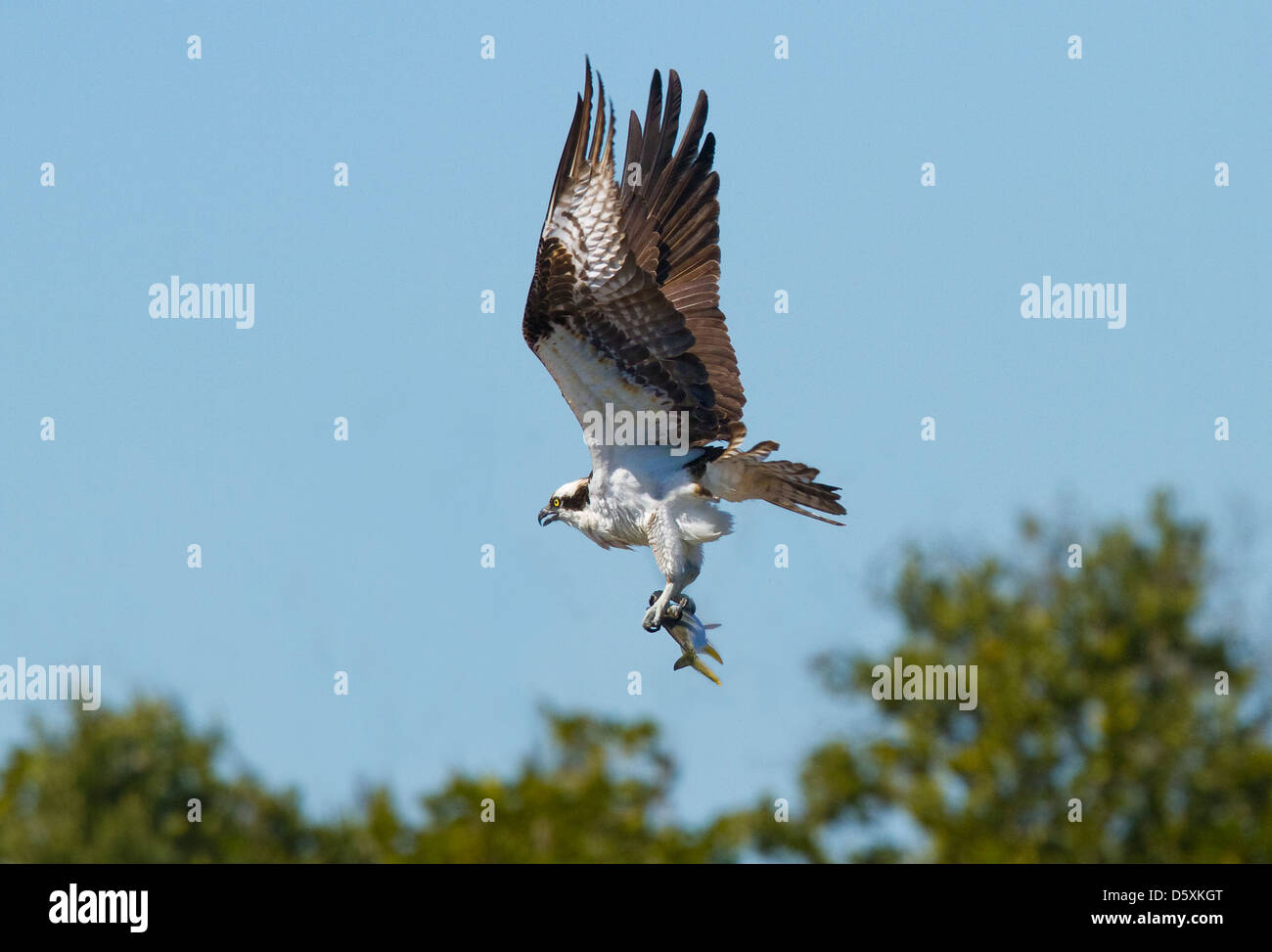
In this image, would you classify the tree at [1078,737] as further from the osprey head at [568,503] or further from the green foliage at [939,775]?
the osprey head at [568,503]

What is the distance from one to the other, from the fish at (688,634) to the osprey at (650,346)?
5 centimetres

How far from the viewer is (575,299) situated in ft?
38.4

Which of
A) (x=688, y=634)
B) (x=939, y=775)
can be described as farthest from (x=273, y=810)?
(x=688, y=634)

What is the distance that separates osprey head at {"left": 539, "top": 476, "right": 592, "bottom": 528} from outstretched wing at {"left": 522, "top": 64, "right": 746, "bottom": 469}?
30 centimetres

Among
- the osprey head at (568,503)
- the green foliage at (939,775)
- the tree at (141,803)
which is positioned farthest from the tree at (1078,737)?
the osprey head at (568,503)

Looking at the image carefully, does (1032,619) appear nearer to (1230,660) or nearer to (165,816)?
(1230,660)

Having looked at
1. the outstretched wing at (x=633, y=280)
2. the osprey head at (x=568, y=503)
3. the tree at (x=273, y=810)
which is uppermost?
the outstretched wing at (x=633, y=280)

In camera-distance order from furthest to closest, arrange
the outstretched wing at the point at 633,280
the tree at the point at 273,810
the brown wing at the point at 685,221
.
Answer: the tree at the point at 273,810 → the brown wing at the point at 685,221 → the outstretched wing at the point at 633,280

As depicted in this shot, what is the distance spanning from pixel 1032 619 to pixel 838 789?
4772mm

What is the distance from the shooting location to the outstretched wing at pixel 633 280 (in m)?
11.7

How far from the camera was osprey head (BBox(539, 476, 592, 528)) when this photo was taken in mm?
12812

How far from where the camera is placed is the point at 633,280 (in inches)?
458

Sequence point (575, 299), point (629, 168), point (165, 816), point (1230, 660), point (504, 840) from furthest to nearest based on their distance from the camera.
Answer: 1. point (1230, 660)
2. point (165, 816)
3. point (504, 840)
4. point (629, 168)
5. point (575, 299)
